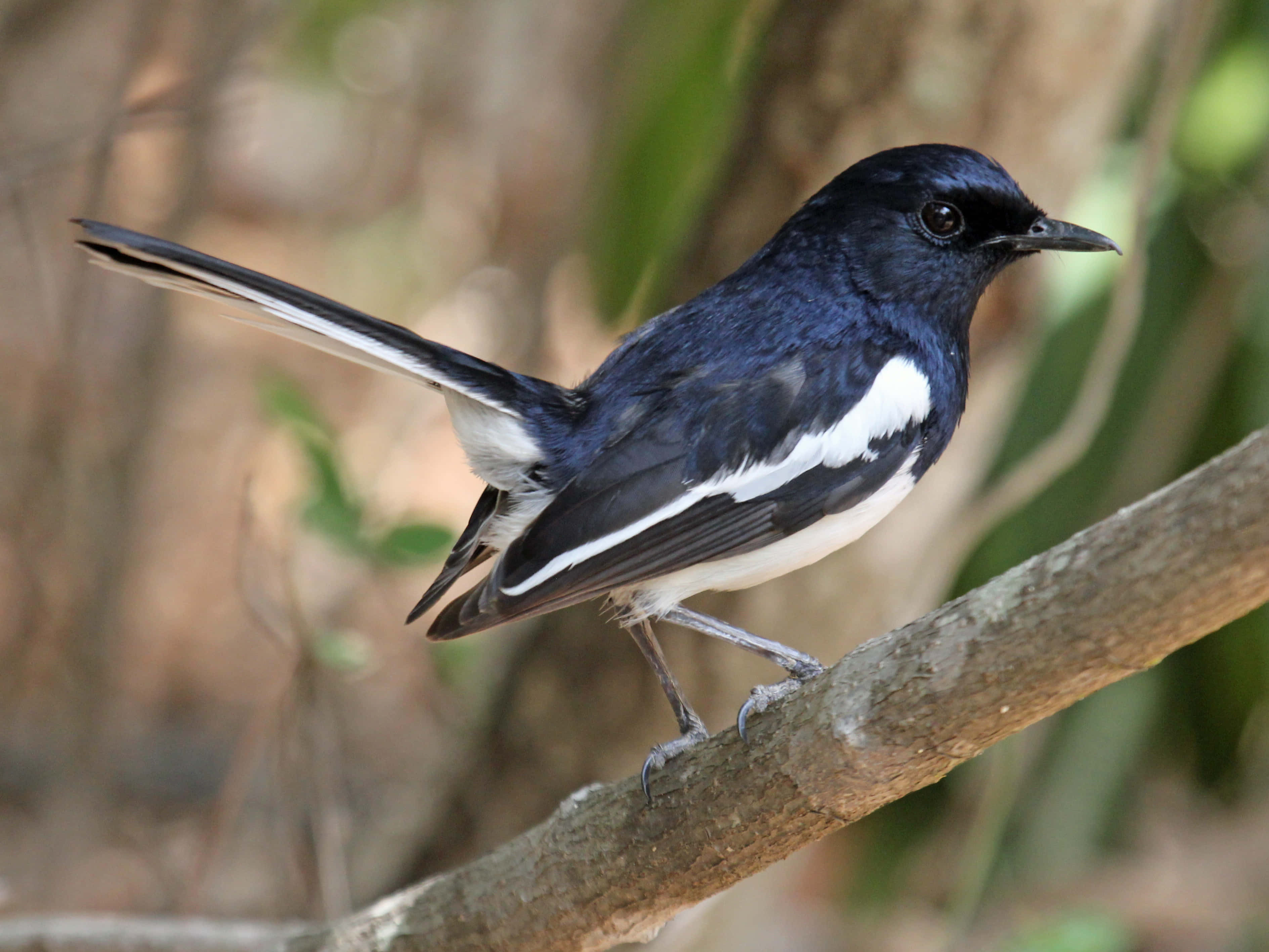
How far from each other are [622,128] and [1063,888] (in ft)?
9.66

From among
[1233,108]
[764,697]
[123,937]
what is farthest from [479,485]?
[764,697]

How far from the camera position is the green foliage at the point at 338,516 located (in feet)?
9.27

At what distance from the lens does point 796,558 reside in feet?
7.14

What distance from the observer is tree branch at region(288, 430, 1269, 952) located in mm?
1282

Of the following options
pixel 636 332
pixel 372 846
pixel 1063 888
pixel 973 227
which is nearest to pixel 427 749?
pixel 372 846

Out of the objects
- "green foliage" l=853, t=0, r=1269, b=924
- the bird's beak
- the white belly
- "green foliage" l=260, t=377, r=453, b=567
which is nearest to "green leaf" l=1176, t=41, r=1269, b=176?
"green foliage" l=853, t=0, r=1269, b=924

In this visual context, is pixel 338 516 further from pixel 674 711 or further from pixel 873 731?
pixel 873 731

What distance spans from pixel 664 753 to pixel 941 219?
116 cm

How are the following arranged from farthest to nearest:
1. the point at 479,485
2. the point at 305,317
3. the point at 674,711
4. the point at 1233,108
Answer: the point at 479,485, the point at 1233,108, the point at 674,711, the point at 305,317

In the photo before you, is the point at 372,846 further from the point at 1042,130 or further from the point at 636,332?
the point at 1042,130

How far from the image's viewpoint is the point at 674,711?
2.35 m

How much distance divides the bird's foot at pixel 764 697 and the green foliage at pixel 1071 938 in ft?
4.96

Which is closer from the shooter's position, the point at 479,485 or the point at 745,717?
the point at 745,717

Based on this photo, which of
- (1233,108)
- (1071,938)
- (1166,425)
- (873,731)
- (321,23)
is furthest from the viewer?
(321,23)
